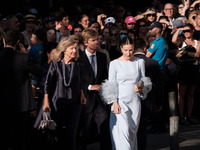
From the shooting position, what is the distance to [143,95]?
26.7 feet

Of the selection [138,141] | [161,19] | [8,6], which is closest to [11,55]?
[138,141]

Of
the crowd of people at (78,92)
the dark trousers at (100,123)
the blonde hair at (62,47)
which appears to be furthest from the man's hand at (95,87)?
the blonde hair at (62,47)

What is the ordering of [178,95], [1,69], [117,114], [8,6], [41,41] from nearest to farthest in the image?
1. [1,69]
2. [117,114]
3. [41,41]
4. [178,95]
5. [8,6]

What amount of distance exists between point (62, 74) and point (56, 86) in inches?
8.7

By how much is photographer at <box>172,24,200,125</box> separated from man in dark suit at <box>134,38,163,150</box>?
318 centimetres

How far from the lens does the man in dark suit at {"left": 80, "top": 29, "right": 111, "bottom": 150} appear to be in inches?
339

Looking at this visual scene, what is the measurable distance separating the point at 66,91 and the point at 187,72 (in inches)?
203

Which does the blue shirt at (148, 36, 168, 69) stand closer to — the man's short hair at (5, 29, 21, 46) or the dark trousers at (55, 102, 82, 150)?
the dark trousers at (55, 102, 82, 150)

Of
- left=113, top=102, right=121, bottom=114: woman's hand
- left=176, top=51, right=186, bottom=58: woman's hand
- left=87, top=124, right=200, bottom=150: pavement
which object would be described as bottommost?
left=87, top=124, right=200, bottom=150: pavement

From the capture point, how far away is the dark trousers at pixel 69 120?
8.49 m

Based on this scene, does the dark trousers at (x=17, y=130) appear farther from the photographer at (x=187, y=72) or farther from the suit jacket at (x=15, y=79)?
the photographer at (x=187, y=72)

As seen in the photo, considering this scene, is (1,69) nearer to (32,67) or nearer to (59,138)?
(32,67)

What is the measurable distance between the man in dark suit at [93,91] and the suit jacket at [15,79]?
131 centimetres

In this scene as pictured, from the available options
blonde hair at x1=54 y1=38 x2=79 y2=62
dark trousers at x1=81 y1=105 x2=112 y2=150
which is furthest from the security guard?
blonde hair at x1=54 y1=38 x2=79 y2=62
